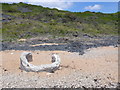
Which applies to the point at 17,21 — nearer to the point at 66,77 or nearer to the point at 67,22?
the point at 67,22

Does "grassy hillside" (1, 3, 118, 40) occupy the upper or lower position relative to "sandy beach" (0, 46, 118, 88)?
upper

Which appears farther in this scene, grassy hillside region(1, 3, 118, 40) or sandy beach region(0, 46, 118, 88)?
grassy hillside region(1, 3, 118, 40)

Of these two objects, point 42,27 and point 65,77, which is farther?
point 42,27

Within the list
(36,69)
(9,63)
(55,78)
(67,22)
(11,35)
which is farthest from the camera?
(67,22)

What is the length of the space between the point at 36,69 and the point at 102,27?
1770 inches

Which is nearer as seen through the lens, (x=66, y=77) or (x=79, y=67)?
(x=66, y=77)

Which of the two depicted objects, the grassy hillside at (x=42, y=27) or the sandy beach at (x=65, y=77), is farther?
the grassy hillside at (x=42, y=27)

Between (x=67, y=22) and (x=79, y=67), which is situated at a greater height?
(x=67, y=22)

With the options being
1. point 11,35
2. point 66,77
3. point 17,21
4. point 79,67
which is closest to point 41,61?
point 79,67

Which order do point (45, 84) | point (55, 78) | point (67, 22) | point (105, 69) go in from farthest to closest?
point (67, 22) < point (105, 69) < point (55, 78) < point (45, 84)

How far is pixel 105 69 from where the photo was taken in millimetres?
12688

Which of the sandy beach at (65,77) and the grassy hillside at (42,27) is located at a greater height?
the grassy hillside at (42,27)

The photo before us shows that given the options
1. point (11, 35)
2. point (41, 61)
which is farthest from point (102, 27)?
point (41, 61)

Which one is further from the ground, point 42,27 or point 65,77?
point 42,27
